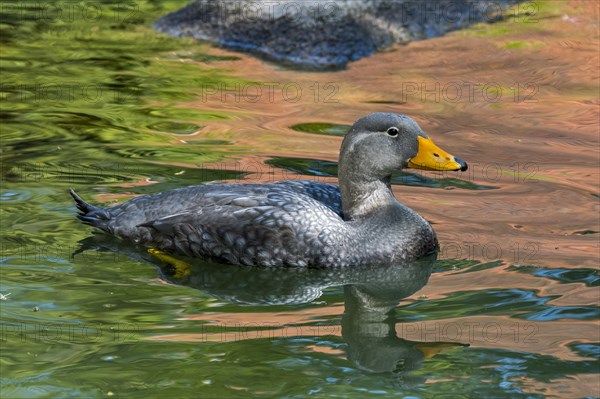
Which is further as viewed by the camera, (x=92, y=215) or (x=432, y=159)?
(x=92, y=215)

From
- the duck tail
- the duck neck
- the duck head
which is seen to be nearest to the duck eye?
the duck head

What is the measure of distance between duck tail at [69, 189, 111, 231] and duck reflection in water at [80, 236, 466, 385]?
11 centimetres

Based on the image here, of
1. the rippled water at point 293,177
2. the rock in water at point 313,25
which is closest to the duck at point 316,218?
the rippled water at point 293,177

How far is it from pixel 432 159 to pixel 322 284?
116 cm

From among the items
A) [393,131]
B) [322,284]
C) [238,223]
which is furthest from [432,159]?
[238,223]

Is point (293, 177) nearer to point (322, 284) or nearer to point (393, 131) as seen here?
point (393, 131)

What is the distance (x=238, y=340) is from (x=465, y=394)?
1390 millimetres

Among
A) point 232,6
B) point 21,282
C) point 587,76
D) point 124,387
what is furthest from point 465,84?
point 124,387

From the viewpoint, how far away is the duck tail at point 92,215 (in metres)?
8.50

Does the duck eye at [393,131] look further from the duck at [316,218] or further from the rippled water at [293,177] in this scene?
the rippled water at [293,177]

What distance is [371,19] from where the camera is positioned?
14.3m

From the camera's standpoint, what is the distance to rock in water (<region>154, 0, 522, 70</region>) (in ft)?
44.8

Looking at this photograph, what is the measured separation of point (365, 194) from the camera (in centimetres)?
827

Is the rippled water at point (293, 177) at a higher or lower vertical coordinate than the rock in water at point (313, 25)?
lower
